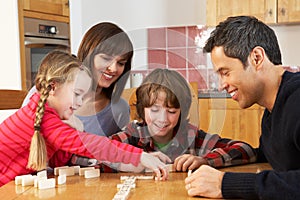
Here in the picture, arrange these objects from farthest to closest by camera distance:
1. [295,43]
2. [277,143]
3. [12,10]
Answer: [295,43]
[12,10]
[277,143]

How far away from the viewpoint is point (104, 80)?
1.54 m

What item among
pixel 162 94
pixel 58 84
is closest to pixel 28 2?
pixel 58 84

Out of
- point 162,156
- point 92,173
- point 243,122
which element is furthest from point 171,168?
point 243,122

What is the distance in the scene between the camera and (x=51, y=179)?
112 centimetres

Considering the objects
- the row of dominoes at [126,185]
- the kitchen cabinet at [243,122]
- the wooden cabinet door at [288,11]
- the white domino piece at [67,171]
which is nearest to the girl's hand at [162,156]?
the row of dominoes at [126,185]

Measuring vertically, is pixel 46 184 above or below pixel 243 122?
above

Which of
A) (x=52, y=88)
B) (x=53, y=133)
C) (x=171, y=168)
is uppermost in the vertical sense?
(x=52, y=88)

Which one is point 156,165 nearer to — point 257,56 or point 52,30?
point 257,56

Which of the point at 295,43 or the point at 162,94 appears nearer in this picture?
the point at 162,94

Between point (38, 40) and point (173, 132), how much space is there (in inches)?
91.1

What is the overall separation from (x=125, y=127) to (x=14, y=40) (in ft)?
6.82

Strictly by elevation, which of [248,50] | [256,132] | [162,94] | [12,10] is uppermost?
[12,10]

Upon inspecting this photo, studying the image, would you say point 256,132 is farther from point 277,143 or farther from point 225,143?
point 277,143

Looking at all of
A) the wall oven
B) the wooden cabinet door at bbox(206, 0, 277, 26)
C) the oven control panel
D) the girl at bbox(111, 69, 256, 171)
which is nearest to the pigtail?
the girl at bbox(111, 69, 256, 171)
